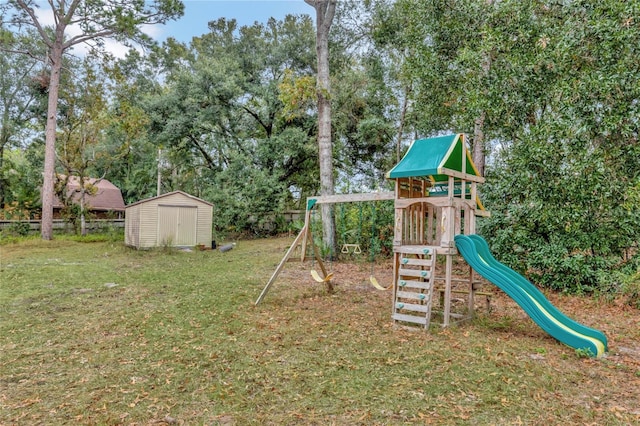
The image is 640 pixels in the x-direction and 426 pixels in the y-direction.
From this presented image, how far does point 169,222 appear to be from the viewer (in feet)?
43.1

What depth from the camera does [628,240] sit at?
6555 mm

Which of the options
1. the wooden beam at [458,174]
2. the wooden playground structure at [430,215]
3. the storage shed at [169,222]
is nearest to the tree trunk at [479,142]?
the wooden playground structure at [430,215]

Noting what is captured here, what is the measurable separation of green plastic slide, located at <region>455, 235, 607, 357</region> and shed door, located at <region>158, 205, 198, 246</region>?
35.5 feet

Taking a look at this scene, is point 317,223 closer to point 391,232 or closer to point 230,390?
point 391,232

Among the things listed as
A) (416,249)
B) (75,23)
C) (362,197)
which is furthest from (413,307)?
(75,23)

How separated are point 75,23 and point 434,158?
16.6 m

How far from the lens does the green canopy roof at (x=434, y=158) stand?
477 cm

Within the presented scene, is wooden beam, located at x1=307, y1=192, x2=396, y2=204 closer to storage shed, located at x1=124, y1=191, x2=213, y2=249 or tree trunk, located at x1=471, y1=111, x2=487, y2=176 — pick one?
tree trunk, located at x1=471, y1=111, x2=487, y2=176

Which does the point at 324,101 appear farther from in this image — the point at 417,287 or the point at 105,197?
the point at 105,197

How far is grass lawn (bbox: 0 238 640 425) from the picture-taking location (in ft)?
9.05

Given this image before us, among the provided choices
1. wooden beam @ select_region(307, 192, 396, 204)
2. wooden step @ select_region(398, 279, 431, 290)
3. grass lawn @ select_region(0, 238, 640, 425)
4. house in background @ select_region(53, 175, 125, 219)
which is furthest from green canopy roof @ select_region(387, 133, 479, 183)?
house in background @ select_region(53, 175, 125, 219)

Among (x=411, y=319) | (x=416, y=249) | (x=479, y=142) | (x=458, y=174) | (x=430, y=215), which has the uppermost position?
(x=479, y=142)

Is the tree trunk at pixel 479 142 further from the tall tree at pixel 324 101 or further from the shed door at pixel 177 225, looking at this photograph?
the shed door at pixel 177 225

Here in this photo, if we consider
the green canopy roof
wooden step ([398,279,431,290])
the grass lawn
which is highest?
the green canopy roof
